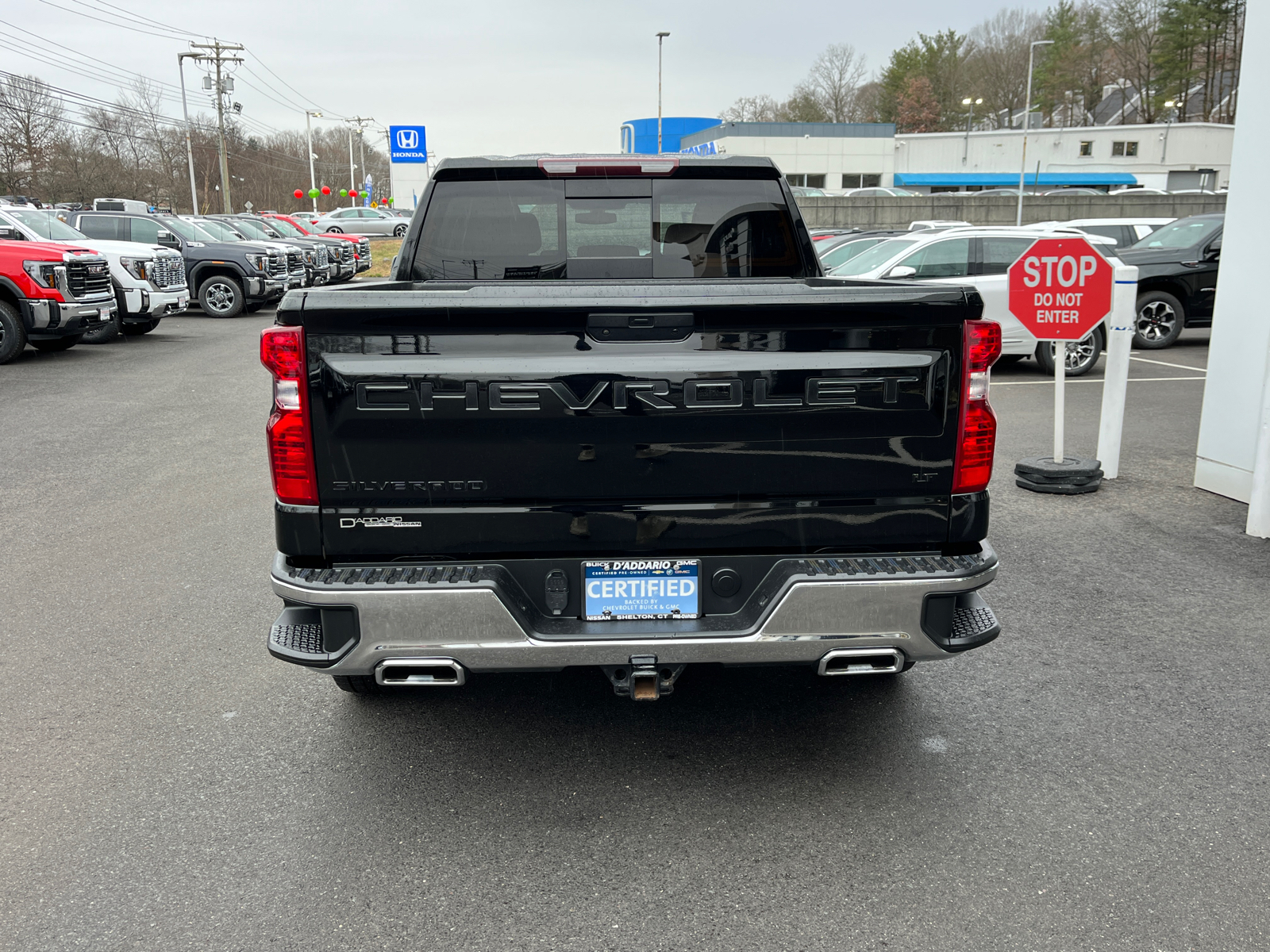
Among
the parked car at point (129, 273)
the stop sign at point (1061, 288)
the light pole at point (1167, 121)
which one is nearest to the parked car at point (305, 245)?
the parked car at point (129, 273)

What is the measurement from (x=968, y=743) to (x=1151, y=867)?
856mm

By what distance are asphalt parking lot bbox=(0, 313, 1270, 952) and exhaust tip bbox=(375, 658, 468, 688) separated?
51 cm

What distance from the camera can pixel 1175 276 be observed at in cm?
1477

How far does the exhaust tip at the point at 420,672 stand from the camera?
3049 mm

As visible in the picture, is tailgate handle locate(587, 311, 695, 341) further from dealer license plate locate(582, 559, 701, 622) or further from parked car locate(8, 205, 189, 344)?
parked car locate(8, 205, 189, 344)

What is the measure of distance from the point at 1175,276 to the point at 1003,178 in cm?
6848

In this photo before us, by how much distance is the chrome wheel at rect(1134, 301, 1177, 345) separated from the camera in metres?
15.2

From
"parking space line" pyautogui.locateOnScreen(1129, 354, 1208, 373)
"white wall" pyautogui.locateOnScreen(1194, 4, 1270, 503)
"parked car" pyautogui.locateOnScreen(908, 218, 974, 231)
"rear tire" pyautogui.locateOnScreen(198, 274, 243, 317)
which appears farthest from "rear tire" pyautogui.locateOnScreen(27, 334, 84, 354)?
"parking space line" pyautogui.locateOnScreen(1129, 354, 1208, 373)

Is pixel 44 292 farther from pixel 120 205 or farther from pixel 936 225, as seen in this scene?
pixel 936 225

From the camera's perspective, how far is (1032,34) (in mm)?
102688

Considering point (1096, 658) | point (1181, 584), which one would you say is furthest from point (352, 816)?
point (1181, 584)

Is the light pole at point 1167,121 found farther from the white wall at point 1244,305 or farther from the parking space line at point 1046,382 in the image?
the white wall at point 1244,305

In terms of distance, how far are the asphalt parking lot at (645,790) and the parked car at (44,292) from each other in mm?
9598

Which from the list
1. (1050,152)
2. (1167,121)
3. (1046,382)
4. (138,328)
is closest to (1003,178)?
(1050,152)
